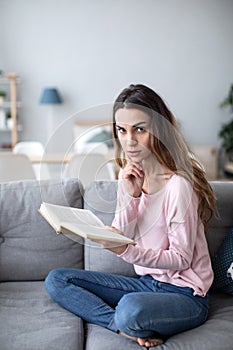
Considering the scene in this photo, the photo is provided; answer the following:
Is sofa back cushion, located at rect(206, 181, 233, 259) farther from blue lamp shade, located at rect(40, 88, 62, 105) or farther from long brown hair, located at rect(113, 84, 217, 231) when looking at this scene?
blue lamp shade, located at rect(40, 88, 62, 105)

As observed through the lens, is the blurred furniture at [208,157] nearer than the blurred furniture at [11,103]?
No

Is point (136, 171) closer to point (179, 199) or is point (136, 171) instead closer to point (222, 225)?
point (179, 199)

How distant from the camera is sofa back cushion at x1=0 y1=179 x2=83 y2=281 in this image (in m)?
2.19

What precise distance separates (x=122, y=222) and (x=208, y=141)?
5.14 metres

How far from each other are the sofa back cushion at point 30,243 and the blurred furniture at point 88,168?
0.05m

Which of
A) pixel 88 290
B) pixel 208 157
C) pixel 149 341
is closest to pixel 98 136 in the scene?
pixel 88 290

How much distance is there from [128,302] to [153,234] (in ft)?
0.85

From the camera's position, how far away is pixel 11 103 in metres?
6.39

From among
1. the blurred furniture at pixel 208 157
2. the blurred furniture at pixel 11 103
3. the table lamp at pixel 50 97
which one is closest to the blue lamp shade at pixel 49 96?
the table lamp at pixel 50 97

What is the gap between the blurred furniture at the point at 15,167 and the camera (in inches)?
143

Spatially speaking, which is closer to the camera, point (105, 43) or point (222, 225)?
point (222, 225)

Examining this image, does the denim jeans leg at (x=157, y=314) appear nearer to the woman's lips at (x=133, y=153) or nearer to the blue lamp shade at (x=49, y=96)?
the woman's lips at (x=133, y=153)

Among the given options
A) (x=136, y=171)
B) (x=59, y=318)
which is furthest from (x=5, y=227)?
(x=136, y=171)

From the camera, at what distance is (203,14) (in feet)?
21.6
